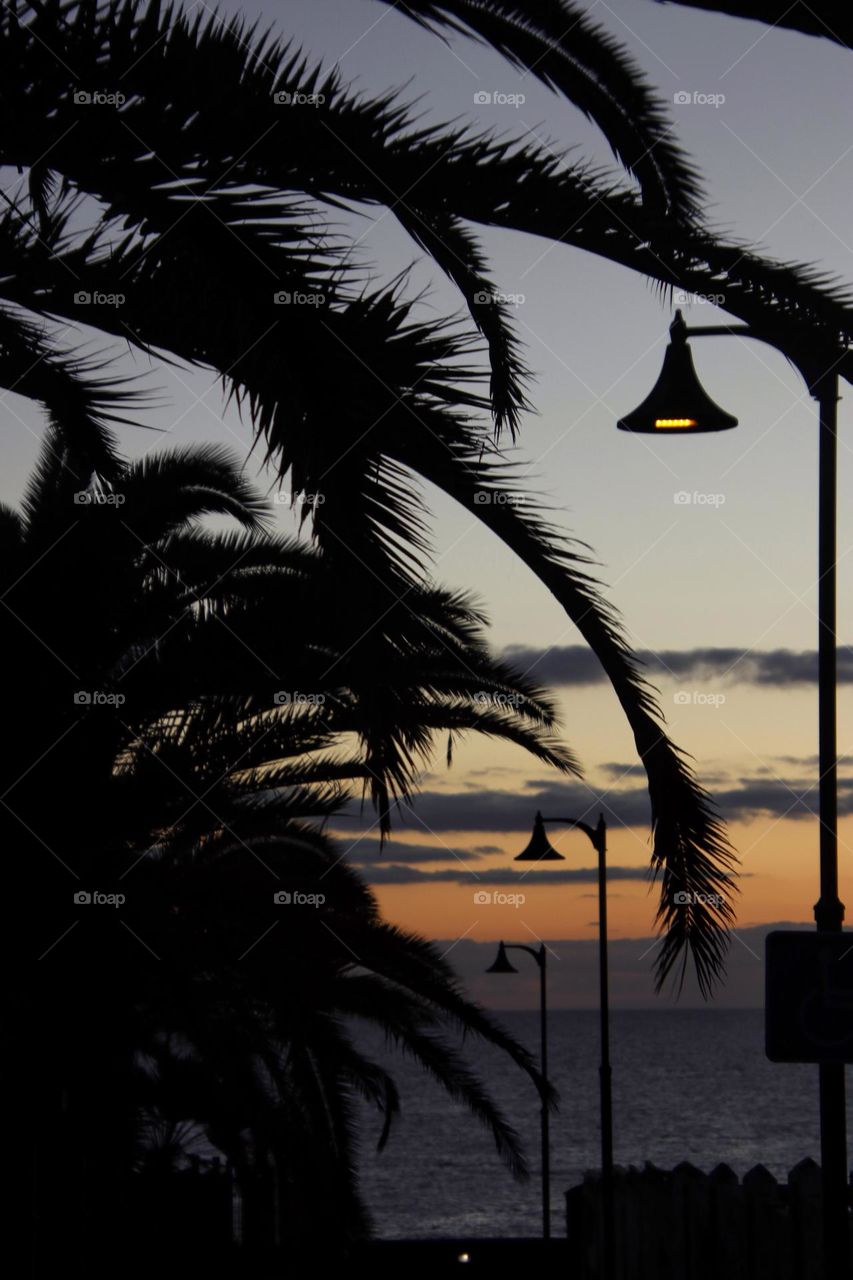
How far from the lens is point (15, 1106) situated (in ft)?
35.2

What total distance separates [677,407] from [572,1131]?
92.2 m

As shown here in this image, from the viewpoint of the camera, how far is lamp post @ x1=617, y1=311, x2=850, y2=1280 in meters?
8.10

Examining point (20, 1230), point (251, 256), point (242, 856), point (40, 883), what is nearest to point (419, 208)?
point (251, 256)

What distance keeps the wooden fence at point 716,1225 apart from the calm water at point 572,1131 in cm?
2872

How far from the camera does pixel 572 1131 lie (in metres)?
94.9

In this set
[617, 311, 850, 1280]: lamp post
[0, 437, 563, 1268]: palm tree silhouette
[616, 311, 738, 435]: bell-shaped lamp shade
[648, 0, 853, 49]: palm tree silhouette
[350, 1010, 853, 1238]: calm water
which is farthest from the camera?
[350, 1010, 853, 1238]: calm water

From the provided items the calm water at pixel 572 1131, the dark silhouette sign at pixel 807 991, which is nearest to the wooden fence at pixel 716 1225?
the dark silhouette sign at pixel 807 991

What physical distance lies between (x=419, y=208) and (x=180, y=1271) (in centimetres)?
1200

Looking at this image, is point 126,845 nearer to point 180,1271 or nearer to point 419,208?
point 180,1271

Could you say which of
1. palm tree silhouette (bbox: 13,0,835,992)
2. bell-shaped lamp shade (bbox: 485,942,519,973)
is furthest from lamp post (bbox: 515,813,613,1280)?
palm tree silhouette (bbox: 13,0,835,992)

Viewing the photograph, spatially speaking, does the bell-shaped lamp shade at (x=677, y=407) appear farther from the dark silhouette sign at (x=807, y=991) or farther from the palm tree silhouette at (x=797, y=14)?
the palm tree silhouette at (x=797, y=14)

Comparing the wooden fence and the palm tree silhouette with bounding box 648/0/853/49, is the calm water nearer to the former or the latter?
the wooden fence

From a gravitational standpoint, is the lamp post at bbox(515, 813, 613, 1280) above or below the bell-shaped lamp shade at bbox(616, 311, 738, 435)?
below

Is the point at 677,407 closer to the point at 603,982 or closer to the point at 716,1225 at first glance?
the point at 716,1225
